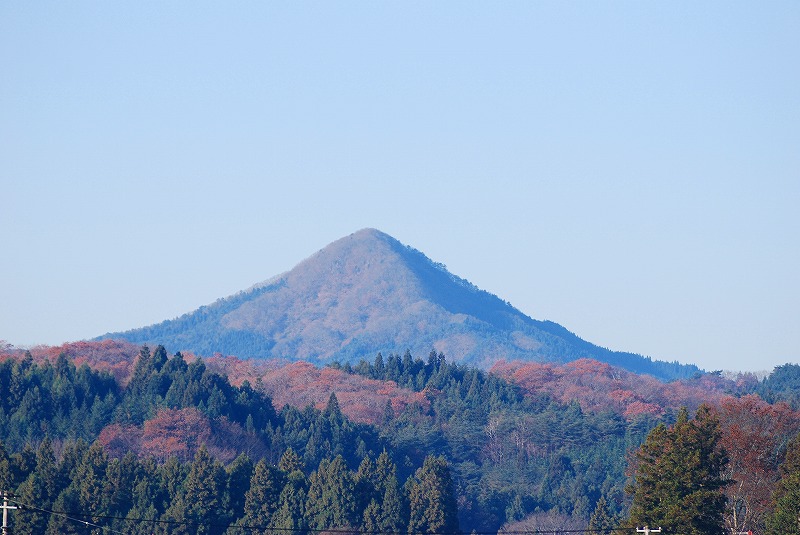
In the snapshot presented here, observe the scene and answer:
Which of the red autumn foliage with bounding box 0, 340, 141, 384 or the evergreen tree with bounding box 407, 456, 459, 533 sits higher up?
the red autumn foliage with bounding box 0, 340, 141, 384

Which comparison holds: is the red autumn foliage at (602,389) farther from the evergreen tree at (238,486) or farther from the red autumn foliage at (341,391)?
the evergreen tree at (238,486)

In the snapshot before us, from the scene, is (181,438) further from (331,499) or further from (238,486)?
(331,499)

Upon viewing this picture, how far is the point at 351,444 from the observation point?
113 m

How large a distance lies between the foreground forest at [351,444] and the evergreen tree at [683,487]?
0.55 meters

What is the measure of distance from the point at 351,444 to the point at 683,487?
59120mm

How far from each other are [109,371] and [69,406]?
11272 millimetres

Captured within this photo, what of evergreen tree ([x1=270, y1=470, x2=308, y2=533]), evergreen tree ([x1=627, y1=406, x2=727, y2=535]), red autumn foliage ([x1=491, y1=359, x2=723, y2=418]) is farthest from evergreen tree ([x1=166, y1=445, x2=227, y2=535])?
red autumn foliage ([x1=491, y1=359, x2=723, y2=418])

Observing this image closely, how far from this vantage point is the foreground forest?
7356 cm

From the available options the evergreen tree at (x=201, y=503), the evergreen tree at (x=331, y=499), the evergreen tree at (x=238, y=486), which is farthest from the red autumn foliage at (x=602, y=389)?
the evergreen tree at (x=201, y=503)

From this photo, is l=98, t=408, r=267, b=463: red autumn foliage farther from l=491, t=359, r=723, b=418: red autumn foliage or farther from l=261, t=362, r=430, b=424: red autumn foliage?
l=491, t=359, r=723, b=418: red autumn foliage

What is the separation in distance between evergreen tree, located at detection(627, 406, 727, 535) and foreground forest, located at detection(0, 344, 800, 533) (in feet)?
1.79

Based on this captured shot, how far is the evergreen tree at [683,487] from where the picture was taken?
54.4 meters

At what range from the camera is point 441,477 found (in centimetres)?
8025

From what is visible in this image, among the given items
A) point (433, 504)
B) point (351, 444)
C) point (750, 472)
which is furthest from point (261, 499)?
point (351, 444)
